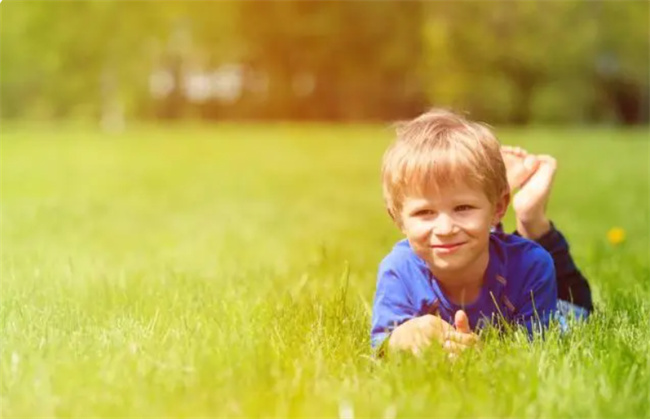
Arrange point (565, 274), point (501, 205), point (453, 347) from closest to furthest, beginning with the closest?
point (453, 347)
point (501, 205)
point (565, 274)

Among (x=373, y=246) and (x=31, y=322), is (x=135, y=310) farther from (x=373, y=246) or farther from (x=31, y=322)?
(x=373, y=246)

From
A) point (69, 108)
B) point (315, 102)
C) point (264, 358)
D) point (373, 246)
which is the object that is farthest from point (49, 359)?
point (315, 102)

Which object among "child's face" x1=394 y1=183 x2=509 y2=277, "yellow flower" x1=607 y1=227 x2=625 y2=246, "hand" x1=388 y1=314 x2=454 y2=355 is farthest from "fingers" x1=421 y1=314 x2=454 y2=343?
"yellow flower" x1=607 y1=227 x2=625 y2=246

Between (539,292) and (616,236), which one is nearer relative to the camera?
(539,292)

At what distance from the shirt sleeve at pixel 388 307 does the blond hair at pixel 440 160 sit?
0.14 metres

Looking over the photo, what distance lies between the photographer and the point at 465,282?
221 cm

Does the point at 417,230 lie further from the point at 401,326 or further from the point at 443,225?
the point at 401,326

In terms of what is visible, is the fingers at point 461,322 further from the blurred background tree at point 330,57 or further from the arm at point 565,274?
the blurred background tree at point 330,57

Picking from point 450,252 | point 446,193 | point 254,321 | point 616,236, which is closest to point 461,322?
point 450,252

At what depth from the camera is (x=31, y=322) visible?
2125mm

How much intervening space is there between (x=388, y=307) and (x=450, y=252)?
7.2 inches

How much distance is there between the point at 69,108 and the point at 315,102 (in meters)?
3.31

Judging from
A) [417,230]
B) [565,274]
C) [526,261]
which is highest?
[417,230]

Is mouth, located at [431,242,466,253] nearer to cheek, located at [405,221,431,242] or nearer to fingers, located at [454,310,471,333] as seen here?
cheek, located at [405,221,431,242]
